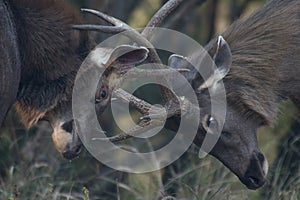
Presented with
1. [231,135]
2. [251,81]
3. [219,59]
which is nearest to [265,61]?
[251,81]

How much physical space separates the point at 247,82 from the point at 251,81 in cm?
3

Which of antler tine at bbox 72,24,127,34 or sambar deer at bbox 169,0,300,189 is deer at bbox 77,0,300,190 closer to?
sambar deer at bbox 169,0,300,189

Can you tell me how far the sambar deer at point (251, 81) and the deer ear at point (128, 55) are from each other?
0.34 meters

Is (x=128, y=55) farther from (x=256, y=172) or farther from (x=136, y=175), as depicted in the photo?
(x=136, y=175)

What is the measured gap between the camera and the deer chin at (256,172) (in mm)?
9023

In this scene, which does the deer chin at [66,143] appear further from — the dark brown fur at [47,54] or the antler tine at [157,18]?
the antler tine at [157,18]

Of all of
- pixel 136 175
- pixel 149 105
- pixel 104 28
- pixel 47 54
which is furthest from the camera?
pixel 136 175

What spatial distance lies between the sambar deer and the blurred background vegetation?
11.3 inches

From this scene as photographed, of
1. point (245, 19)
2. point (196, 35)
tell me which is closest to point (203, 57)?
point (245, 19)

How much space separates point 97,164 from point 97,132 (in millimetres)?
1555

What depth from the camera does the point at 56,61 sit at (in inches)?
347

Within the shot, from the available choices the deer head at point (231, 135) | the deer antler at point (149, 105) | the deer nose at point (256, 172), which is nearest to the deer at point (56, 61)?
the deer antler at point (149, 105)

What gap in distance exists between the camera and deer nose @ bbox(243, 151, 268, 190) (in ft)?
29.6

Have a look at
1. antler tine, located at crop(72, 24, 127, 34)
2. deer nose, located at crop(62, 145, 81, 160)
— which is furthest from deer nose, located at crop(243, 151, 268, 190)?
antler tine, located at crop(72, 24, 127, 34)
